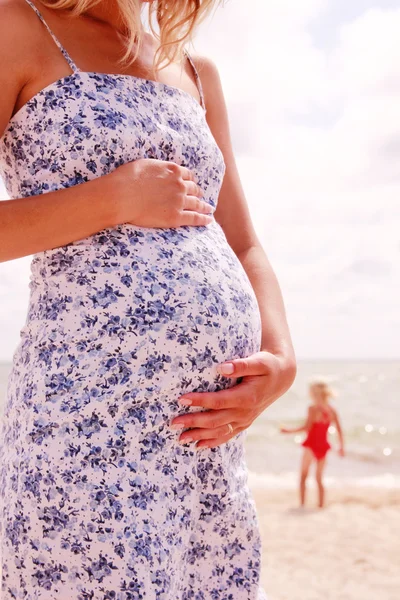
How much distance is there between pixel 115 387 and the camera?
1.41 metres

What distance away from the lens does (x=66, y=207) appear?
1449mm

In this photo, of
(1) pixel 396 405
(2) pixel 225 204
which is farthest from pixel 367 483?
(1) pixel 396 405

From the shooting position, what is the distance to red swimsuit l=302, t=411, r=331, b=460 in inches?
372

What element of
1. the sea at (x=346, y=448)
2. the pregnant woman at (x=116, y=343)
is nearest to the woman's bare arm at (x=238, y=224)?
the pregnant woman at (x=116, y=343)

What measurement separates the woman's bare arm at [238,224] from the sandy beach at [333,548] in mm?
4844

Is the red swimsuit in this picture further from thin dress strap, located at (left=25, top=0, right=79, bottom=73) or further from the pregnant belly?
thin dress strap, located at (left=25, top=0, right=79, bottom=73)

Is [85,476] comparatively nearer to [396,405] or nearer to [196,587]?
[196,587]

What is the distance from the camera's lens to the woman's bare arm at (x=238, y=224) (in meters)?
1.90

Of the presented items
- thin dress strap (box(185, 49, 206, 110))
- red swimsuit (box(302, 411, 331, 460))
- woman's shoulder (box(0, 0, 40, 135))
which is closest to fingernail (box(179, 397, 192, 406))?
woman's shoulder (box(0, 0, 40, 135))

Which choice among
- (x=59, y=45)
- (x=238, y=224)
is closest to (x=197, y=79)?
(x=238, y=224)

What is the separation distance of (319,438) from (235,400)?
8.24m

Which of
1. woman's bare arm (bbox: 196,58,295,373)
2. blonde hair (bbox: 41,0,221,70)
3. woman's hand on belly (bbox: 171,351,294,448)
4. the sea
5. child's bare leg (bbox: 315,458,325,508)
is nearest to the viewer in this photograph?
woman's hand on belly (bbox: 171,351,294,448)

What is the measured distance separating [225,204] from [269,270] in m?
0.26

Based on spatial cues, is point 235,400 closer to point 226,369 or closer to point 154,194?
point 226,369
